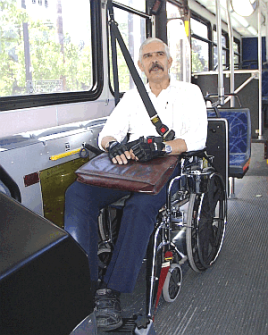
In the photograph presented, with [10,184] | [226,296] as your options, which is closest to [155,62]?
[226,296]

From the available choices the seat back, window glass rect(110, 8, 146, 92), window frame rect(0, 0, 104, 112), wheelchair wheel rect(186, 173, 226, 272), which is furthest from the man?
window glass rect(110, 8, 146, 92)

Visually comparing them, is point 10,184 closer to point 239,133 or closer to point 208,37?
Result: point 239,133

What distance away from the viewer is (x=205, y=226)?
249 centimetres

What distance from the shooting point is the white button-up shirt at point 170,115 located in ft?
8.24

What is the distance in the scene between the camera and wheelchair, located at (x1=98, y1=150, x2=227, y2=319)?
207 cm

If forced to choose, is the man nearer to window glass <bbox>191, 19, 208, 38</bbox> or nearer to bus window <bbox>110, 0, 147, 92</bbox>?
bus window <bbox>110, 0, 147, 92</bbox>

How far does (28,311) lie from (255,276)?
211 centimetres

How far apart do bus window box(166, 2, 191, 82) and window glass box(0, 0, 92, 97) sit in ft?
7.90

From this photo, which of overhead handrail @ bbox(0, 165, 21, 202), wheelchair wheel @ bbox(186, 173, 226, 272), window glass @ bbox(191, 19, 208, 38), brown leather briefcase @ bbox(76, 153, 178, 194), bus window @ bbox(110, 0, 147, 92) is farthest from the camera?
window glass @ bbox(191, 19, 208, 38)

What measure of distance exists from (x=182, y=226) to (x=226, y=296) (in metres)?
0.44

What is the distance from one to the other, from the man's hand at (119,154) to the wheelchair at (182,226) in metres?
0.25

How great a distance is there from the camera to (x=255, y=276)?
8.20 feet

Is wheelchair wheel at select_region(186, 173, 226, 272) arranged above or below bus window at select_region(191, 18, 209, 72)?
below

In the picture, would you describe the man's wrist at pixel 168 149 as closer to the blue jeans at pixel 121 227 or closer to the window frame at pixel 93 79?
the blue jeans at pixel 121 227
